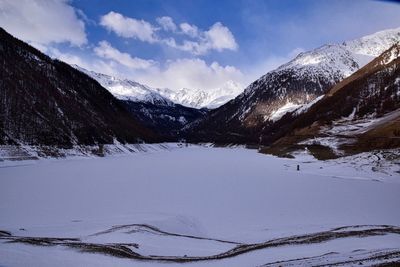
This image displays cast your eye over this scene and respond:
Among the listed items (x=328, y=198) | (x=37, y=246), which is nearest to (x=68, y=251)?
(x=37, y=246)

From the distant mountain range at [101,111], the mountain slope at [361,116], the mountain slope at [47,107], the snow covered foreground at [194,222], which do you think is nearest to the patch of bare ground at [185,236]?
the snow covered foreground at [194,222]

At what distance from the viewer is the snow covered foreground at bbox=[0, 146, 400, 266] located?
15.8 metres

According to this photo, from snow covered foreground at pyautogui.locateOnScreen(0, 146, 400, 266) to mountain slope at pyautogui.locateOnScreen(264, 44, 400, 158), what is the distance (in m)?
35.5

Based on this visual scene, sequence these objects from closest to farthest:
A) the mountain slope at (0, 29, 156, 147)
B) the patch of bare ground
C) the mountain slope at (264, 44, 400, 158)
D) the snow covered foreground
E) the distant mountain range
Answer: the snow covered foreground
the patch of bare ground
the mountain slope at (264, 44, 400, 158)
the distant mountain range
the mountain slope at (0, 29, 156, 147)

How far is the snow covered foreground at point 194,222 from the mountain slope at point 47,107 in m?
47.5

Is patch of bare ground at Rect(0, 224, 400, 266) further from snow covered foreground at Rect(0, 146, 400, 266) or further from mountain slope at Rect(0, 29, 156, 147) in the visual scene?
mountain slope at Rect(0, 29, 156, 147)

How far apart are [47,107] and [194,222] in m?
96.0

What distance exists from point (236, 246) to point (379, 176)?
4368cm

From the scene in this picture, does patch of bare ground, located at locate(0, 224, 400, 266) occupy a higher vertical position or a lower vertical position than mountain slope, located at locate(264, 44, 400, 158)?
lower

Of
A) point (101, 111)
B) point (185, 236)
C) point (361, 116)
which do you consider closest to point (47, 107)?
point (101, 111)

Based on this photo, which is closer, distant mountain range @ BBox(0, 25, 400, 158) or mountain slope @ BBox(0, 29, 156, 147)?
distant mountain range @ BBox(0, 25, 400, 158)

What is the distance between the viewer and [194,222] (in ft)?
84.2

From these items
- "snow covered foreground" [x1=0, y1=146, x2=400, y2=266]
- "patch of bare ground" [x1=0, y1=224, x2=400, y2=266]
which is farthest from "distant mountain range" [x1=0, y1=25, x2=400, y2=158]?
"patch of bare ground" [x1=0, y1=224, x2=400, y2=266]

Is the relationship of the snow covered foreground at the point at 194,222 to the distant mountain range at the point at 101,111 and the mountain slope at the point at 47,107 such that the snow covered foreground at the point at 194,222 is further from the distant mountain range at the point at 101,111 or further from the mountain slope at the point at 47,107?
the mountain slope at the point at 47,107
